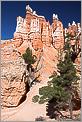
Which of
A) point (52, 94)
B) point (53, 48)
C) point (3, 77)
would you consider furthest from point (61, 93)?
point (53, 48)

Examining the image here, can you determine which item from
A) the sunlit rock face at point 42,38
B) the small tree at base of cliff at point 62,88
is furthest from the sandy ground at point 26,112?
the sunlit rock face at point 42,38

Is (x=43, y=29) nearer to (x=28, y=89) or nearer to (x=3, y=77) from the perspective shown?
(x=28, y=89)

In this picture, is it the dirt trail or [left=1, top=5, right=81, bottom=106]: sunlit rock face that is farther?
[left=1, top=5, right=81, bottom=106]: sunlit rock face

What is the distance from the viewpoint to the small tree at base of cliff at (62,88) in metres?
10.5

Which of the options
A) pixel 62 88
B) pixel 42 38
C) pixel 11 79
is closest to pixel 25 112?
pixel 11 79

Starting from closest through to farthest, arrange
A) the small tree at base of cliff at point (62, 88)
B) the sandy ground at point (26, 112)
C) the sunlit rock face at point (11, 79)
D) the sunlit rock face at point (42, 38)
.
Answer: the small tree at base of cliff at point (62, 88)
the sandy ground at point (26, 112)
the sunlit rock face at point (11, 79)
the sunlit rock face at point (42, 38)

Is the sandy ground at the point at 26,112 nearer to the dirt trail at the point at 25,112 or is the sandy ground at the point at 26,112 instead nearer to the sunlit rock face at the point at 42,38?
the dirt trail at the point at 25,112

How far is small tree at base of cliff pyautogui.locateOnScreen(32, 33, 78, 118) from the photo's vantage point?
10.5 metres

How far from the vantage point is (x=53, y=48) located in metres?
24.3

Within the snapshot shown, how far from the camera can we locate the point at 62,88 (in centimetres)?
1048

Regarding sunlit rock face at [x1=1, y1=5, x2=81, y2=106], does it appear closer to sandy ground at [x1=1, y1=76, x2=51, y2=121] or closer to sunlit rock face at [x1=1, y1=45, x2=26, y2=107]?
sunlit rock face at [x1=1, y1=45, x2=26, y2=107]

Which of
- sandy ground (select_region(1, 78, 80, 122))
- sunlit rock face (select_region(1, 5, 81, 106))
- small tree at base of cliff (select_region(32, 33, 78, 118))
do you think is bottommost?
sandy ground (select_region(1, 78, 80, 122))

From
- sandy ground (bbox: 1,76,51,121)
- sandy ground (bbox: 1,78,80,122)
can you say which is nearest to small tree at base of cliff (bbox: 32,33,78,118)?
sandy ground (bbox: 1,78,80,122)

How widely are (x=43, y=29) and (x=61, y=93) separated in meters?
14.9
